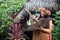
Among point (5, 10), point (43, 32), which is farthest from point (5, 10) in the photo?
point (43, 32)

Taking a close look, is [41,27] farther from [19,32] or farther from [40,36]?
[19,32]

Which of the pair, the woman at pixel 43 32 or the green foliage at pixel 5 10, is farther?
the green foliage at pixel 5 10

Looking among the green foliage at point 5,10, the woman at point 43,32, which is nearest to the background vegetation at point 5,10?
the green foliage at point 5,10

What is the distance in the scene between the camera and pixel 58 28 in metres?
8.20

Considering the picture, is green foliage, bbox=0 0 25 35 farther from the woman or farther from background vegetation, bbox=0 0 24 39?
the woman

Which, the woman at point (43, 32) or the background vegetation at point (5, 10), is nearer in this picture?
the woman at point (43, 32)

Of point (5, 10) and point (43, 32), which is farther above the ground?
point (5, 10)

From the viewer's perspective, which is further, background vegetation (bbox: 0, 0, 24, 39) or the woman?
background vegetation (bbox: 0, 0, 24, 39)

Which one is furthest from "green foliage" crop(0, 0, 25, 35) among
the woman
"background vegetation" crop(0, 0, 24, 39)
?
the woman

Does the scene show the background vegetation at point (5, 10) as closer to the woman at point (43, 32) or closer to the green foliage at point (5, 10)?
the green foliage at point (5, 10)

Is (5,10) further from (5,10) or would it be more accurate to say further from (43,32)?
(43,32)

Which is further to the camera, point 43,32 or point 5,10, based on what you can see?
point 5,10

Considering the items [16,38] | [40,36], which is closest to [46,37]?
[40,36]

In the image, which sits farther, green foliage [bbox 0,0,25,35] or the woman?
green foliage [bbox 0,0,25,35]
